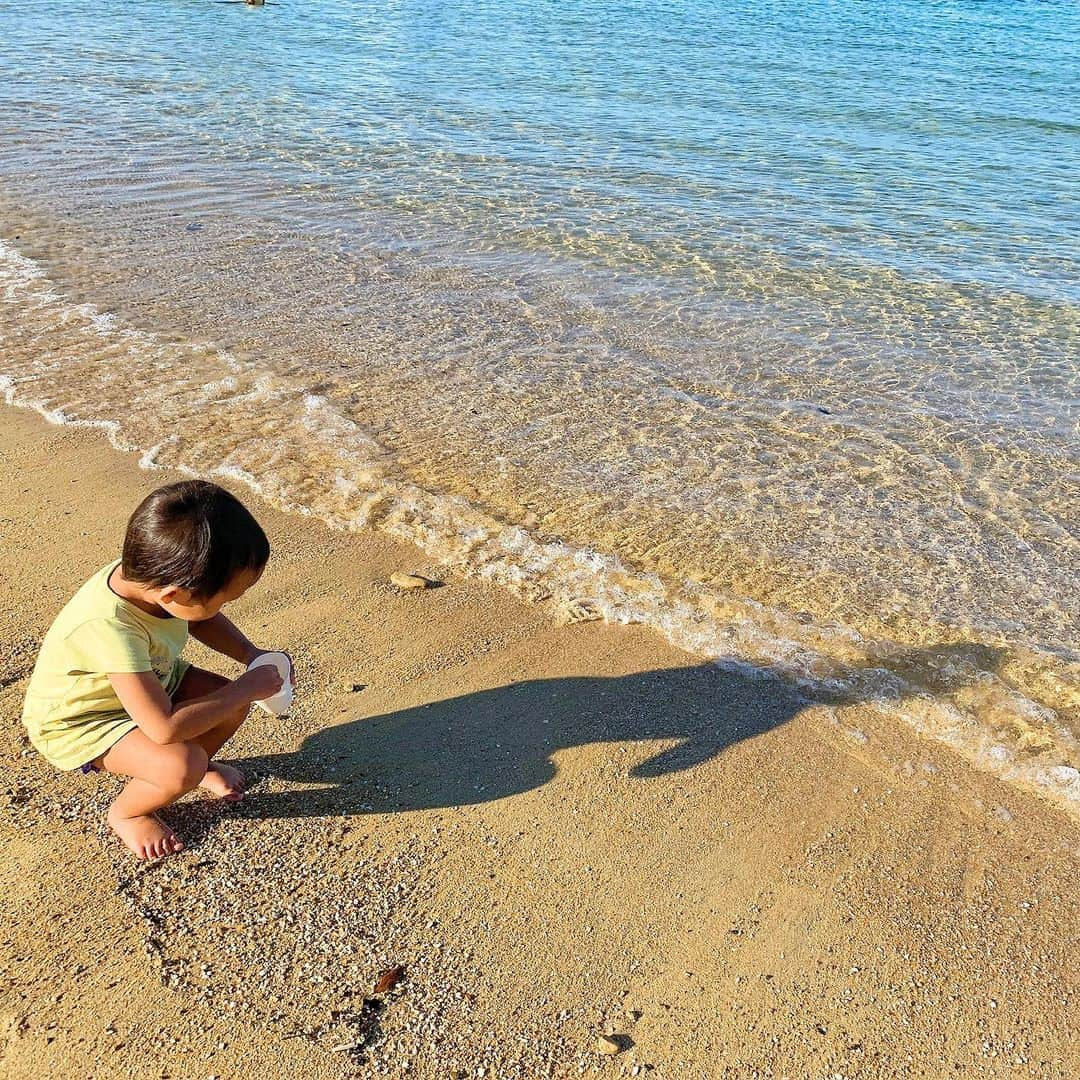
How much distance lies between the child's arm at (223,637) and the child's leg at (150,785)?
1.20 ft

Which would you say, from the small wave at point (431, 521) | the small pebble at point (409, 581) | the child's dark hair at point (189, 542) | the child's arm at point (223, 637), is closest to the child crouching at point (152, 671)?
the child's dark hair at point (189, 542)

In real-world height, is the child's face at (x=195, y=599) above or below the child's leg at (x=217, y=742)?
above

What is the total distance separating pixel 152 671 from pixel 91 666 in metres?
0.18

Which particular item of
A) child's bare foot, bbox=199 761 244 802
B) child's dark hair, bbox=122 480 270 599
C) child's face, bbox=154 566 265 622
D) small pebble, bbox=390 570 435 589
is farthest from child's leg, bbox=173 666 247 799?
small pebble, bbox=390 570 435 589

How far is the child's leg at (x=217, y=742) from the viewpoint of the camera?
290cm

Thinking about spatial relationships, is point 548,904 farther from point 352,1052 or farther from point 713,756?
point 713,756

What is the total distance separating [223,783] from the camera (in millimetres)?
2900

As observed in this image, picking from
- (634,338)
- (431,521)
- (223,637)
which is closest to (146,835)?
(223,637)

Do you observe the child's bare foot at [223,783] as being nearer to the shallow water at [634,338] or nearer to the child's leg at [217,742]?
the child's leg at [217,742]

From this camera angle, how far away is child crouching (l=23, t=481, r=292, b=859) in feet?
8.38

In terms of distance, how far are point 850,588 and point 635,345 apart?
2802mm

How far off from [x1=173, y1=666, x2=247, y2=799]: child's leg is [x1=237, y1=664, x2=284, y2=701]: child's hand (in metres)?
0.06

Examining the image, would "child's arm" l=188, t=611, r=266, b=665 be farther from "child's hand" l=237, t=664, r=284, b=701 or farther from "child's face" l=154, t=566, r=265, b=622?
"child's face" l=154, t=566, r=265, b=622

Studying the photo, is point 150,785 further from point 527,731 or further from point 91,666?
point 527,731
